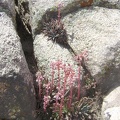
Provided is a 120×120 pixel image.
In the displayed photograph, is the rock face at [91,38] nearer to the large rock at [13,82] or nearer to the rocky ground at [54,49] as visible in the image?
the rocky ground at [54,49]

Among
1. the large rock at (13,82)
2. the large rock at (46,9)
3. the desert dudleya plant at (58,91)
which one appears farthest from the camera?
the large rock at (46,9)

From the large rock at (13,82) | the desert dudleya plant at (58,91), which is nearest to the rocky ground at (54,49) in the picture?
the large rock at (13,82)

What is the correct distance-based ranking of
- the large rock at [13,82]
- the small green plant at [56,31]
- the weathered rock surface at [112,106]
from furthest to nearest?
the small green plant at [56,31] < the weathered rock surface at [112,106] < the large rock at [13,82]

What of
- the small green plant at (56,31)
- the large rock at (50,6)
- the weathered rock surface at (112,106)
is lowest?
the weathered rock surface at (112,106)

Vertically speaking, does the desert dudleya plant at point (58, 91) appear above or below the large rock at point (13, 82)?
below

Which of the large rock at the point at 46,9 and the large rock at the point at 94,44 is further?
the large rock at the point at 46,9

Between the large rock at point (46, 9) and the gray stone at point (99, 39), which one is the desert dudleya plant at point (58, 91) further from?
the large rock at point (46, 9)

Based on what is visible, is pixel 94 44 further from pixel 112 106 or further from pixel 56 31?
pixel 112 106
